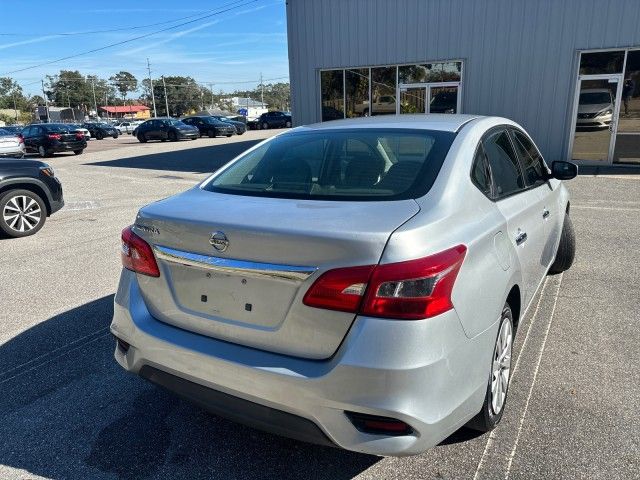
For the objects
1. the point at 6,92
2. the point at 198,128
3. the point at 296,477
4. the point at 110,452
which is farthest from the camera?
the point at 6,92

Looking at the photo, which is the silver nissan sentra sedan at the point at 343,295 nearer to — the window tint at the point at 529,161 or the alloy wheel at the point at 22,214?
the window tint at the point at 529,161

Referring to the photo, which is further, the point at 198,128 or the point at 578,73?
the point at 198,128

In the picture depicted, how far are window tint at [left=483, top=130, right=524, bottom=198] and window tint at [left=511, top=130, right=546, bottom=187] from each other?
0.57 feet

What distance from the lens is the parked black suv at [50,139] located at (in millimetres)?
23438

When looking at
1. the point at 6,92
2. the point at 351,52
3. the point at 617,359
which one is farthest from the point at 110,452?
the point at 6,92

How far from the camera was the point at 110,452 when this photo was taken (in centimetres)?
257

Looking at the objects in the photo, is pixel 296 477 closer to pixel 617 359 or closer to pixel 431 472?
pixel 431 472

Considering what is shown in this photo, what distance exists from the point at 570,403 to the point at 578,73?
41.4 feet

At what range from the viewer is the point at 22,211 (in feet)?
23.8

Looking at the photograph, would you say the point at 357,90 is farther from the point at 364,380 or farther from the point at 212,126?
the point at 212,126

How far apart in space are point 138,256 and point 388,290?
4.28ft

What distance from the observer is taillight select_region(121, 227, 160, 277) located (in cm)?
238

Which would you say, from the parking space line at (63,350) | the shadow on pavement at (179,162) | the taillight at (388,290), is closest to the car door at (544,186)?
the taillight at (388,290)

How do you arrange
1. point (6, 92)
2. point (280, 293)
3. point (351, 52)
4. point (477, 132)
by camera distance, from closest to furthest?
point (280, 293) → point (477, 132) → point (351, 52) → point (6, 92)
